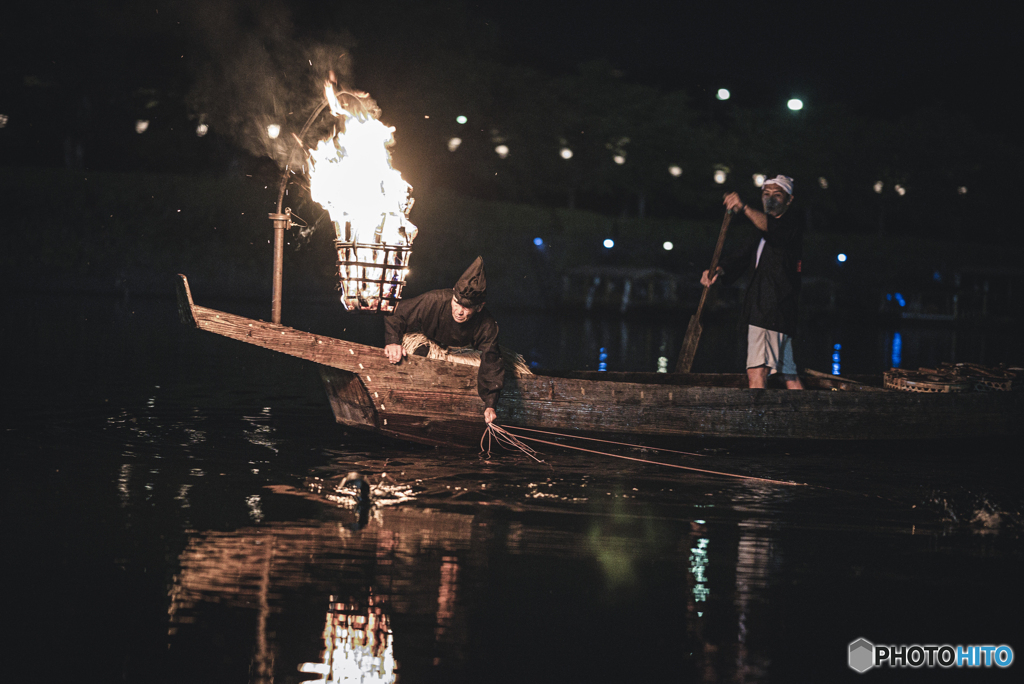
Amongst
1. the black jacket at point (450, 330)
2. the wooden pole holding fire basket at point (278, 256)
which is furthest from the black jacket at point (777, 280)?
the wooden pole holding fire basket at point (278, 256)

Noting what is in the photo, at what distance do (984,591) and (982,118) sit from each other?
76844mm

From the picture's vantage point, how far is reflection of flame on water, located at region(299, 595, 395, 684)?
3.47m

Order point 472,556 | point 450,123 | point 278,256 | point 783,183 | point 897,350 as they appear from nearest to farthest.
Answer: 1. point 472,556
2. point 278,256
3. point 783,183
4. point 897,350
5. point 450,123

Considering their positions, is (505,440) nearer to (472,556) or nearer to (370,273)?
(370,273)

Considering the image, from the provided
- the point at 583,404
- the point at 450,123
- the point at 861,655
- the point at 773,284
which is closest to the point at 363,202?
the point at 583,404

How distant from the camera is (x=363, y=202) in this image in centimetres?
681

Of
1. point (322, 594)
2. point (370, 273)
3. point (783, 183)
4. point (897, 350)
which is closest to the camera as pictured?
point (322, 594)

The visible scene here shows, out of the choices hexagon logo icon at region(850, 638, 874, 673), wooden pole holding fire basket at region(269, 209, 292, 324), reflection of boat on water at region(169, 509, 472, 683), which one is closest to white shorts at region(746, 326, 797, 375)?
reflection of boat on water at region(169, 509, 472, 683)

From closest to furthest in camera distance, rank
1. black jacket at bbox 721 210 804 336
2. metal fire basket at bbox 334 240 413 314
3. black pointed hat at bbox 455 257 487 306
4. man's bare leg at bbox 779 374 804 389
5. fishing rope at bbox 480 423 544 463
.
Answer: metal fire basket at bbox 334 240 413 314, black pointed hat at bbox 455 257 487 306, fishing rope at bbox 480 423 544 463, black jacket at bbox 721 210 804 336, man's bare leg at bbox 779 374 804 389

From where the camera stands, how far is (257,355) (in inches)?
563

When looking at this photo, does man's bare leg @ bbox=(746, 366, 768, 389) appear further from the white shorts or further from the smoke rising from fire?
the smoke rising from fire

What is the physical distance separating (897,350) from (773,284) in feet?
46.9

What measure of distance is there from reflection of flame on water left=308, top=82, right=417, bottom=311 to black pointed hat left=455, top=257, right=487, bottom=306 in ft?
1.32

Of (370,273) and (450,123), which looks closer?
(370,273)
